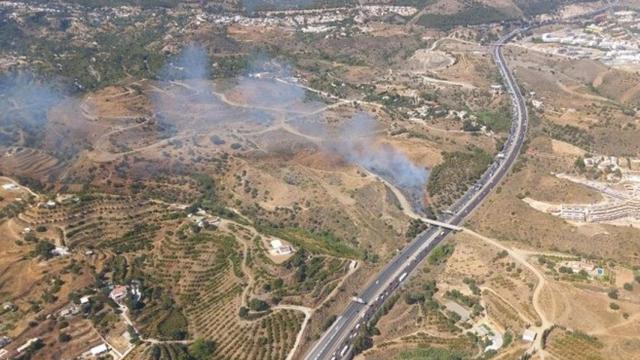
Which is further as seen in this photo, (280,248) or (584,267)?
(280,248)

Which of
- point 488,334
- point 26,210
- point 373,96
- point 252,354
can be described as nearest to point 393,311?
point 488,334

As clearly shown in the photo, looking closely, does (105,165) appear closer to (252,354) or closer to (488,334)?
(252,354)

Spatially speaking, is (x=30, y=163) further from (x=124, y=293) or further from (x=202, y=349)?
(x=202, y=349)

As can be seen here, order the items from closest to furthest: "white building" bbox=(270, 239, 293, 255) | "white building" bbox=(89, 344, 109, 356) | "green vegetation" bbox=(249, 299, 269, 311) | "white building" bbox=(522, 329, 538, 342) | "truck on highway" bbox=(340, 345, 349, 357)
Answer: "white building" bbox=(522, 329, 538, 342) < "truck on highway" bbox=(340, 345, 349, 357) < "white building" bbox=(89, 344, 109, 356) < "green vegetation" bbox=(249, 299, 269, 311) < "white building" bbox=(270, 239, 293, 255)

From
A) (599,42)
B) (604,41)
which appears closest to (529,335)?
(599,42)

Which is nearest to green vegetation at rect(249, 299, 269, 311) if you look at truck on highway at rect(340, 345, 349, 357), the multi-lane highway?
the multi-lane highway

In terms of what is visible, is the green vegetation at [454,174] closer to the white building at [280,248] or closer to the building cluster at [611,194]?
the building cluster at [611,194]

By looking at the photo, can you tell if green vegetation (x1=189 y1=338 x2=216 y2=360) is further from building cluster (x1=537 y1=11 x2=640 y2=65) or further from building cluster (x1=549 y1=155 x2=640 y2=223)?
building cluster (x1=537 y1=11 x2=640 y2=65)

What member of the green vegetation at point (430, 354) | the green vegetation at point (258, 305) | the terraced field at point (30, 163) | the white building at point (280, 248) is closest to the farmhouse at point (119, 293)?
the green vegetation at point (258, 305)
